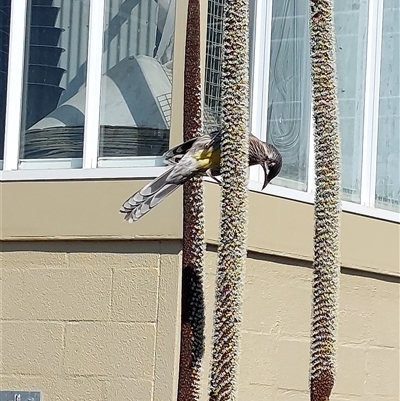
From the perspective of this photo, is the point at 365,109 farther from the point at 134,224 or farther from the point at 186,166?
the point at 186,166

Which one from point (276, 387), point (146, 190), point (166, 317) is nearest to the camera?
point (146, 190)

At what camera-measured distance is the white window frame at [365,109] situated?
16.7ft

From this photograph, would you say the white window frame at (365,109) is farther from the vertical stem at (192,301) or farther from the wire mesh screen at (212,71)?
the vertical stem at (192,301)

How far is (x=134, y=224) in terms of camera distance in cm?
465

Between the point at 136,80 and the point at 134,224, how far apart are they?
76 centimetres

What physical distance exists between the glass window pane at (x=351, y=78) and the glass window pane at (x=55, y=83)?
148cm

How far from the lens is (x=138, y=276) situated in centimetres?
464

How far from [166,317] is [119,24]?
4.87 feet

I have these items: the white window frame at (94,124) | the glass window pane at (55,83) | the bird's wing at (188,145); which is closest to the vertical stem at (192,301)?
the bird's wing at (188,145)

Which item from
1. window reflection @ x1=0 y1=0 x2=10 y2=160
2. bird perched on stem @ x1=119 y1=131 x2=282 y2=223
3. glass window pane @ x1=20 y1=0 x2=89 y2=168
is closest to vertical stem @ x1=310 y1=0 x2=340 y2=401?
bird perched on stem @ x1=119 y1=131 x2=282 y2=223

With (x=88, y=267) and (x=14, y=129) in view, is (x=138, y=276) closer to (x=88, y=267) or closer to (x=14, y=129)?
(x=88, y=267)

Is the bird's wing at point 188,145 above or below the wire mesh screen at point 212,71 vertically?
below

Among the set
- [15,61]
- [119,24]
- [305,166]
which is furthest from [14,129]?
[305,166]

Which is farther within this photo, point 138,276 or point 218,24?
point 218,24
